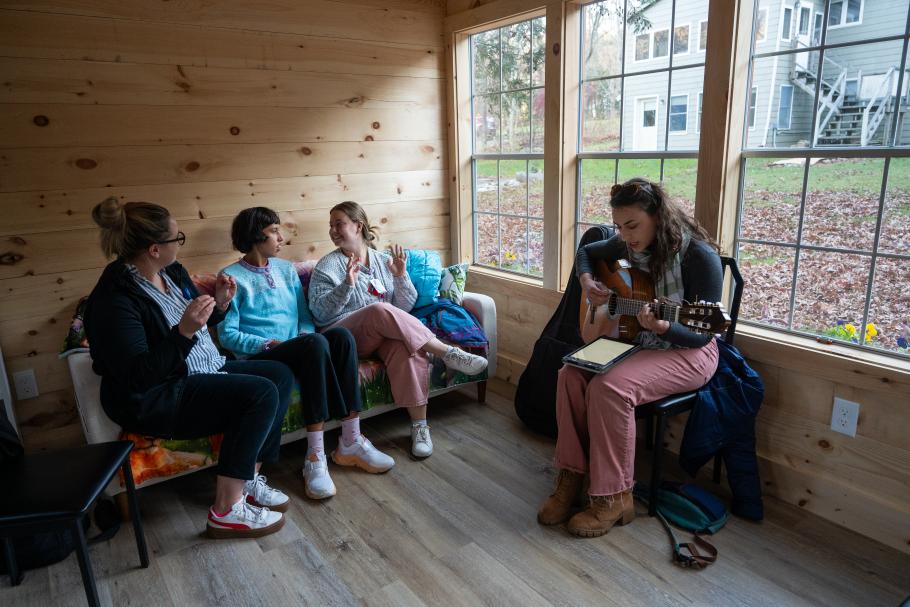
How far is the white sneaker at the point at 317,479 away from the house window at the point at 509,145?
5.27 feet

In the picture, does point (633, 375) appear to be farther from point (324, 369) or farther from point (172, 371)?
point (172, 371)

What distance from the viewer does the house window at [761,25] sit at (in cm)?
220

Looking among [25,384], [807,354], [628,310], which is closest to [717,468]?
[807,354]

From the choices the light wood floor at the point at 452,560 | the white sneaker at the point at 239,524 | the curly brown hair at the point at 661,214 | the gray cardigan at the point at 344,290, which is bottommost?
the light wood floor at the point at 452,560

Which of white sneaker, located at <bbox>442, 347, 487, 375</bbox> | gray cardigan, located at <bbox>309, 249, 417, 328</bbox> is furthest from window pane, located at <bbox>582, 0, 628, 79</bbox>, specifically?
white sneaker, located at <bbox>442, 347, 487, 375</bbox>

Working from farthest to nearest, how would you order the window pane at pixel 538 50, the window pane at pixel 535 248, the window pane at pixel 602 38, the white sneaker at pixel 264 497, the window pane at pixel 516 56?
the window pane at pixel 535 248, the window pane at pixel 516 56, the window pane at pixel 538 50, the window pane at pixel 602 38, the white sneaker at pixel 264 497

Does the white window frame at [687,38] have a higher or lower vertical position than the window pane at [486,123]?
higher

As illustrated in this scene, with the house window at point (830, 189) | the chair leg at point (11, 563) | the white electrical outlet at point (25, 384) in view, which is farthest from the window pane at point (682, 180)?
the white electrical outlet at point (25, 384)

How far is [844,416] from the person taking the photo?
2.11 metres

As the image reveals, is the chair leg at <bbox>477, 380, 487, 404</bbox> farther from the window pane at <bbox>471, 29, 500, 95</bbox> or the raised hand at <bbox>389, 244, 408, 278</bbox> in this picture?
the window pane at <bbox>471, 29, 500, 95</bbox>

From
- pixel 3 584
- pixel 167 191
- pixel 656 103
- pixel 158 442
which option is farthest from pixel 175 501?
pixel 656 103

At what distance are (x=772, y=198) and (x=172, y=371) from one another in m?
2.24

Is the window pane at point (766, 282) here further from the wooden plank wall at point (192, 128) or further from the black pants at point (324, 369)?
the wooden plank wall at point (192, 128)

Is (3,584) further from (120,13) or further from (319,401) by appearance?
(120,13)
